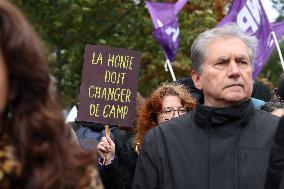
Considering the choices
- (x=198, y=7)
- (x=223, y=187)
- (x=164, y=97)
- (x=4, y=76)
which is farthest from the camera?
(x=198, y=7)

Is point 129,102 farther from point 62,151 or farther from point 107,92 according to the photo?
point 62,151

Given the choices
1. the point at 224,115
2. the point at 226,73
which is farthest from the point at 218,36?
the point at 224,115

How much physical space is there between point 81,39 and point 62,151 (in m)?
13.1

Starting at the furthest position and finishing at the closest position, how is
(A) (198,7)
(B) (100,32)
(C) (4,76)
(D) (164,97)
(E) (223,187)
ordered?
(A) (198,7)
(B) (100,32)
(D) (164,97)
(E) (223,187)
(C) (4,76)

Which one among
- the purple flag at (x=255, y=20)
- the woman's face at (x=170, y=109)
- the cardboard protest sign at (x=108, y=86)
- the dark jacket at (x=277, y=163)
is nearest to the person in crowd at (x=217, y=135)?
the dark jacket at (x=277, y=163)

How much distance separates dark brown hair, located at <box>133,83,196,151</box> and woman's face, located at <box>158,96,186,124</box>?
3 centimetres

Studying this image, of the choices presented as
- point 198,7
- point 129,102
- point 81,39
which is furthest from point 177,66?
point 129,102

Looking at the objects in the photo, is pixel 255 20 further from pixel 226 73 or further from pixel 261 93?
pixel 226 73

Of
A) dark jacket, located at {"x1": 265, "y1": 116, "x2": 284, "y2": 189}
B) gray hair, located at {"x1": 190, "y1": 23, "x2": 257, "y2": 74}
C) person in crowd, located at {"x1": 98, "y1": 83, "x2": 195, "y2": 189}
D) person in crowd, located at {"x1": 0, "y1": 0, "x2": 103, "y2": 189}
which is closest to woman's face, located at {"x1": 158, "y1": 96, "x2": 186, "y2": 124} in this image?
person in crowd, located at {"x1": 98, "y1": 83, "x2": 195, "y2": 189}

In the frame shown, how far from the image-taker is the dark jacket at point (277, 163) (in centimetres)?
→ 312

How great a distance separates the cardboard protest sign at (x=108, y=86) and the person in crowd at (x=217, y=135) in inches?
65.8

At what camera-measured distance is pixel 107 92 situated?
578 cm

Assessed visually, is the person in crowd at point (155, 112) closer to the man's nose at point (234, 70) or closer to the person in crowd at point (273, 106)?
the person in crowd at point (273, 106)

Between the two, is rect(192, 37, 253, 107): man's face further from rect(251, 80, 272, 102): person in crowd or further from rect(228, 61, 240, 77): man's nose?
rect(251, 80, 272, 102): person in crowd
